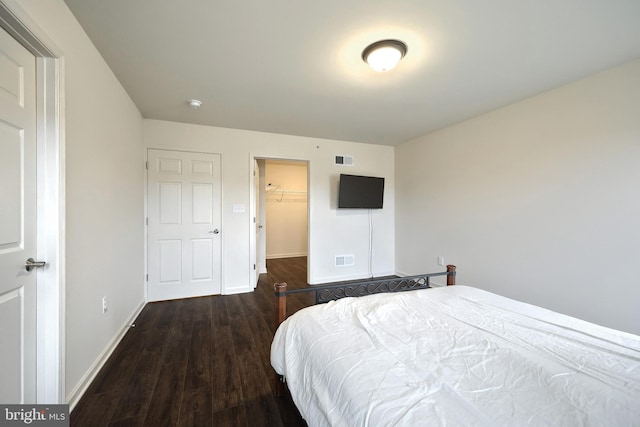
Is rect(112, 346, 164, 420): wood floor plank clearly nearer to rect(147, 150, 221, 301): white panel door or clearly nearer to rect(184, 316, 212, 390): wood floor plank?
rect(184, 316, 212, 390): wood floor plank

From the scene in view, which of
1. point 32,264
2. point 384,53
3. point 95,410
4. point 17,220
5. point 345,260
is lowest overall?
point 95,410

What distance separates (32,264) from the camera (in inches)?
48.3

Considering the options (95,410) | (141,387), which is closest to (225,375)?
(141,387)

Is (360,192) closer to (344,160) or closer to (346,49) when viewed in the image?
(344,160)

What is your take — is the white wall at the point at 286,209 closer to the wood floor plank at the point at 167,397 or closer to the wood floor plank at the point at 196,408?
the wood floor plank at the point at 167,397

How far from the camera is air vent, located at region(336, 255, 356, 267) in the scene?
4129 mm

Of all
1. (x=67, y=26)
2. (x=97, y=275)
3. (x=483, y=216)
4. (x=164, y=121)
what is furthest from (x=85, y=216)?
(x=483, y=216)

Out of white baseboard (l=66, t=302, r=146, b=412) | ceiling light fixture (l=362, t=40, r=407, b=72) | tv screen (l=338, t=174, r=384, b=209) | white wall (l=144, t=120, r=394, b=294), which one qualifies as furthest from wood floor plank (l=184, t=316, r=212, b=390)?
A: ceiling light fixture (l=362, t=40, r=407, b=72)

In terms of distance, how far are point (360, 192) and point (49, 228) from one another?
3.54 meters

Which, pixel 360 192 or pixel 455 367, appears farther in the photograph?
pixel 360 192

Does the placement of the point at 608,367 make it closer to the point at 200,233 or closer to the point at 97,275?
the point at 97,275

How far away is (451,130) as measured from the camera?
11.2 ft

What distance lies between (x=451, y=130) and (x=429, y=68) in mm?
1686

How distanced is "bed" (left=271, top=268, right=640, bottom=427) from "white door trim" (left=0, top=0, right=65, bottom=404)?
47.7 inches
